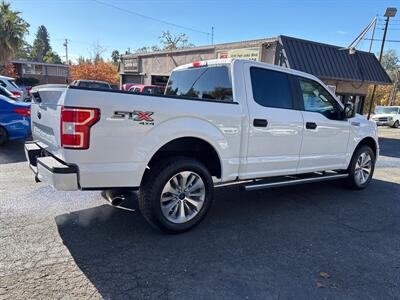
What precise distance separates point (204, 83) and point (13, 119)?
5.81 metres

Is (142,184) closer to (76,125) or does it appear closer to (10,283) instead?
(76,125)

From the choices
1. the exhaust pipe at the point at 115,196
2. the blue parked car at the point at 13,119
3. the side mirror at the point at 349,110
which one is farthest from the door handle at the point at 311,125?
the blue parked car at the point at 13,119

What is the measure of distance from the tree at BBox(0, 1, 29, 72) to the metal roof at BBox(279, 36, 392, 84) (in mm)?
30445

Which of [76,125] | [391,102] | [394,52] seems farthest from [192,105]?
[394,52]

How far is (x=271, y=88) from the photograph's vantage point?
4.46 meters

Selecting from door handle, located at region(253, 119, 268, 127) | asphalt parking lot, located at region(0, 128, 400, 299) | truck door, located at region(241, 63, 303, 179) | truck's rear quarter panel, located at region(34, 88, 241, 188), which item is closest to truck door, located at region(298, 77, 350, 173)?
truck door, located at region(241, 63, 303, 179)

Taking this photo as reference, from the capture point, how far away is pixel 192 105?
142 inches

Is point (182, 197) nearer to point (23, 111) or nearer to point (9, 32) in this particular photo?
point (23, 111)

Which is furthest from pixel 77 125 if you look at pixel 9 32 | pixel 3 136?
pixel 9 32

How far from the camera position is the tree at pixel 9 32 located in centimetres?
3177

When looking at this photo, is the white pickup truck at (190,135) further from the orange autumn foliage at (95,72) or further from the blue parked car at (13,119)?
the orange autumn foliage at (95,72)

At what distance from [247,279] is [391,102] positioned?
5039cm

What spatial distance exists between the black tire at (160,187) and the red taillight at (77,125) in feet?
2.70

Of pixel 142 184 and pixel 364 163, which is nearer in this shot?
pixel 142 184
